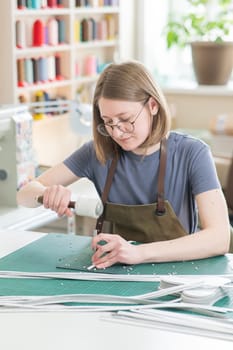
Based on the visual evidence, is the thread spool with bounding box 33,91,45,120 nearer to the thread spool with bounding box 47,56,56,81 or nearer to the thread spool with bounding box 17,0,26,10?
the thread spool with bounding box 47,56,56,81

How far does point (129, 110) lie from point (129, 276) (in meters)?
0.53

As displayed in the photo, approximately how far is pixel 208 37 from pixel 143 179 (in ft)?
8.22

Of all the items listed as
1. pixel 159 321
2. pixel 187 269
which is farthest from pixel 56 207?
pixel 159 321

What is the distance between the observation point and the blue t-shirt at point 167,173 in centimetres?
214

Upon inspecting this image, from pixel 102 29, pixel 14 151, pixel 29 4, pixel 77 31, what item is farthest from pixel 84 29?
pixel 14 151

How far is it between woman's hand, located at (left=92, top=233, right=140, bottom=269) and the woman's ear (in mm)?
450

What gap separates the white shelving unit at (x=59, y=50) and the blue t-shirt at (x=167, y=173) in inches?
45.7

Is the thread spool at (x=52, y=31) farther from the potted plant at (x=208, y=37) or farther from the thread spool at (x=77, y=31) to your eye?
the potted plant at (x=208, y=37)

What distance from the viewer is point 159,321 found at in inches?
59.9

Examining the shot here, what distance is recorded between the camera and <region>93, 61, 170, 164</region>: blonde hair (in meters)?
2.05

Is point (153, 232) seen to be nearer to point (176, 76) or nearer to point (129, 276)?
point (129, 276)

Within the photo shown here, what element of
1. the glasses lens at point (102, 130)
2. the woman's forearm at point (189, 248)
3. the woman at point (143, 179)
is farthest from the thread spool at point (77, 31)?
the woman's forearm at point (189, 248)

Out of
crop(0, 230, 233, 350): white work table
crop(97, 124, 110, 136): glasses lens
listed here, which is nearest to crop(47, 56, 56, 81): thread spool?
crop(97, 124, 110, 136): glasses lens

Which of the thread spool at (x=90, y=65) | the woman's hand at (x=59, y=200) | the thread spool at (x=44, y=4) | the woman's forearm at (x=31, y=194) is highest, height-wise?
the thread spool at (x=44, y=4)
